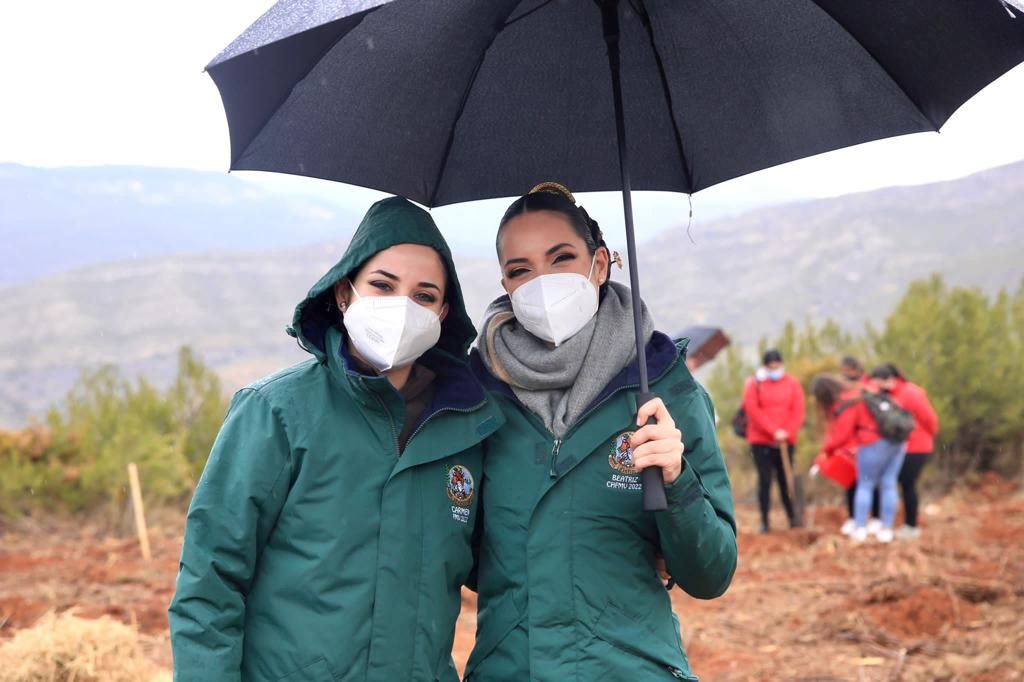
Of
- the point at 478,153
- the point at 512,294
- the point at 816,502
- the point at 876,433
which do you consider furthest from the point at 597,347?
the point at 816,502

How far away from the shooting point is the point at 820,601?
9680 mm

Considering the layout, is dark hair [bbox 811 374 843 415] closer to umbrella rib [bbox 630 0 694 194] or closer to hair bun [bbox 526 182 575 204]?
umbrella rib [bbox 630 0 694 194]

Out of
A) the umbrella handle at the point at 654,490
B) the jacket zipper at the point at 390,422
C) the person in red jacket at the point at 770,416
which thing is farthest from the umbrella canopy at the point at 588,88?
the person in red jacket at the point at 770,416

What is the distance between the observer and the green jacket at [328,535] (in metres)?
2.53

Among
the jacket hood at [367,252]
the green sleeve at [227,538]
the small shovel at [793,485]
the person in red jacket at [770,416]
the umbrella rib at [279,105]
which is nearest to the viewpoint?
the green sleeve at [227,538]

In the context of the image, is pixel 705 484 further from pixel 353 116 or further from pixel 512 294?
pixel 353 116

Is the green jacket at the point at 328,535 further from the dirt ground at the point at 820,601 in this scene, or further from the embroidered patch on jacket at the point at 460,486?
the dirt ground at the point at 820,601

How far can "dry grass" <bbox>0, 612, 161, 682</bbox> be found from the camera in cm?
527

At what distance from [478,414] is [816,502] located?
16641 mm

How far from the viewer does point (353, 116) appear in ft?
10.2

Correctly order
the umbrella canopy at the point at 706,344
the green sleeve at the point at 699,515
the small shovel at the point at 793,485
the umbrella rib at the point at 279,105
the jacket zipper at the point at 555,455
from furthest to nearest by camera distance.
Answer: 1. the umbrella canopy at the point at 706,344
2. the small shovel at the point at 793,485
3. the umbrella rib at the point at 279,105
4. the jacket zipper at the point at 555,455
5. the green sleeve at the point at 699,515

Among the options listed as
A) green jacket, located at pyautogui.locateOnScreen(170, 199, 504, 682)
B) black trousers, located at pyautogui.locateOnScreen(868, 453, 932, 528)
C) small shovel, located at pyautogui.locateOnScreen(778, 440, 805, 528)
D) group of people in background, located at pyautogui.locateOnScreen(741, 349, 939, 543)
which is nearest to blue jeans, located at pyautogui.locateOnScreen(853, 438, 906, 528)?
group of people in background, located at pyautogui.locateOnScreen(741, 349, 939, 543)

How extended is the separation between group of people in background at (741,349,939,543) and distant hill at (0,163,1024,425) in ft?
213

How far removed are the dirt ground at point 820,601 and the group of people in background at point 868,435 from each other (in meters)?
0.44
